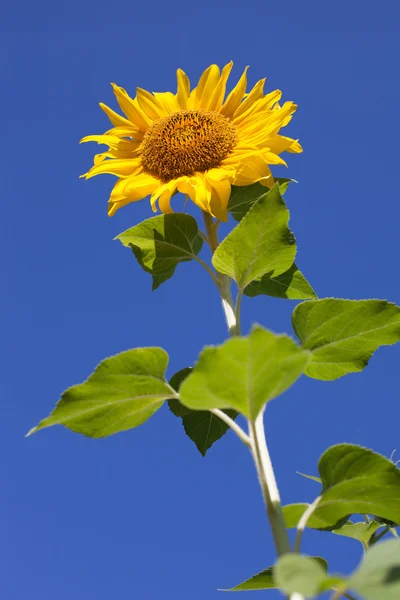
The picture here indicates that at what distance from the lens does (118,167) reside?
107 inches

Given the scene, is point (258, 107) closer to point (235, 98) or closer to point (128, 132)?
point (235, 98)

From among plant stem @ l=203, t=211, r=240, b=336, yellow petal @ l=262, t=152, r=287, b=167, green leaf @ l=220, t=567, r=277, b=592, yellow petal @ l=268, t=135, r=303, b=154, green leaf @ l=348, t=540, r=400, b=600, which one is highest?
yellow petal @ l=268, t=135, r=303, b=154

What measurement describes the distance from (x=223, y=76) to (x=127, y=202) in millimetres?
775

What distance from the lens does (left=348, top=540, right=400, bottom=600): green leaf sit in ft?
3.93

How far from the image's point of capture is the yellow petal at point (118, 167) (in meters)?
2.70

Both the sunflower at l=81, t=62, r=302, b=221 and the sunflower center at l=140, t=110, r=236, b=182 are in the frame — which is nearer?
the sunflower at l=81, t=62, r=302, b=221

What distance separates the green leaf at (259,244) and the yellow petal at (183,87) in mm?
999

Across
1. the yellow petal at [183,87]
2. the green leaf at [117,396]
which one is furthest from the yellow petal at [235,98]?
the green leaf at [117,396]

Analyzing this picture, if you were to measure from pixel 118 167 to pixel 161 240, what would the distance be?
46 centimetres

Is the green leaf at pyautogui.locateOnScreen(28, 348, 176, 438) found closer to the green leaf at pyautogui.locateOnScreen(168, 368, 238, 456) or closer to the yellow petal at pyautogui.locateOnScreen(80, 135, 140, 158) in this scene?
the green leaf at pyautogui.locateOnScreen(168, 368, 238, 456)

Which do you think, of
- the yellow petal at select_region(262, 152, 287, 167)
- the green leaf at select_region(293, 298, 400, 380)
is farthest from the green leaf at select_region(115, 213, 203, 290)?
the green leaf at select_region(293, 298, 400, 380)

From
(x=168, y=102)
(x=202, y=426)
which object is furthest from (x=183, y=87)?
(x=202, y=426)

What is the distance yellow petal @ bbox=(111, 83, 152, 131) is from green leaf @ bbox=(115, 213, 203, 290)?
0.68 m

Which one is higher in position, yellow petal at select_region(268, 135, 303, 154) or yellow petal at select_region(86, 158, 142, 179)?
yellow petal at select_region(86, 158, 142, 179)
